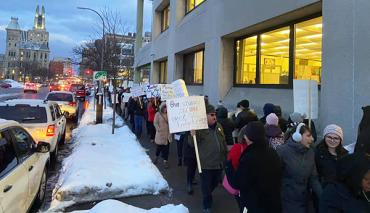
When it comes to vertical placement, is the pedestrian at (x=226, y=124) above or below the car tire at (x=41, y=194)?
above

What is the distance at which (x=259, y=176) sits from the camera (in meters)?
4.27

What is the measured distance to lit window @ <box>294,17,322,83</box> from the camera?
10430 millimetres

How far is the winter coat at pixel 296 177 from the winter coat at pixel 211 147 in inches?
86.6

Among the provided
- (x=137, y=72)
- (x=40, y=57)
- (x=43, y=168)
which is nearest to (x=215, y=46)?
(x=43, y=168)

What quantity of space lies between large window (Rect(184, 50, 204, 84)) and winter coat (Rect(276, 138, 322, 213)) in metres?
15.0

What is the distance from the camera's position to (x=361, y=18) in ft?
25.0

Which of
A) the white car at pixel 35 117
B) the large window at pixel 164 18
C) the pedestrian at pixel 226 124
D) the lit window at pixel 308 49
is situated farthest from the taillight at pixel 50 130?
the large window at pixel 164 18

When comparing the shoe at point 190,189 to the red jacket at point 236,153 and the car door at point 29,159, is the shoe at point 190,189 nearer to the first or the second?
the car door at point 29,159

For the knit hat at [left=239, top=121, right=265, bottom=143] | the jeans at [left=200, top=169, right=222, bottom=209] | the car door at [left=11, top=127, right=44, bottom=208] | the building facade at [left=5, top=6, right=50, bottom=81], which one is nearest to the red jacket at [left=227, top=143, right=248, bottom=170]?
the knit hat at [left=239, top=121, right=265, bottom=143]

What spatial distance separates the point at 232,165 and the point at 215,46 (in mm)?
11216

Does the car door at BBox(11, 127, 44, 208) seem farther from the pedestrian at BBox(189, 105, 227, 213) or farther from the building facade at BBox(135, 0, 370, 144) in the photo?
the building facade at BBox(135, 0, 370, 144)

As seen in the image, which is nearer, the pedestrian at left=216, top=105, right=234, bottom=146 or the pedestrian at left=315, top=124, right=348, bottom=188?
the pedestrian at left=315, top=124, right=348, bottom=188

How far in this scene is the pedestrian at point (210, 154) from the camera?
691 cm

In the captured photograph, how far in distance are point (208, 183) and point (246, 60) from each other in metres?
8.41
